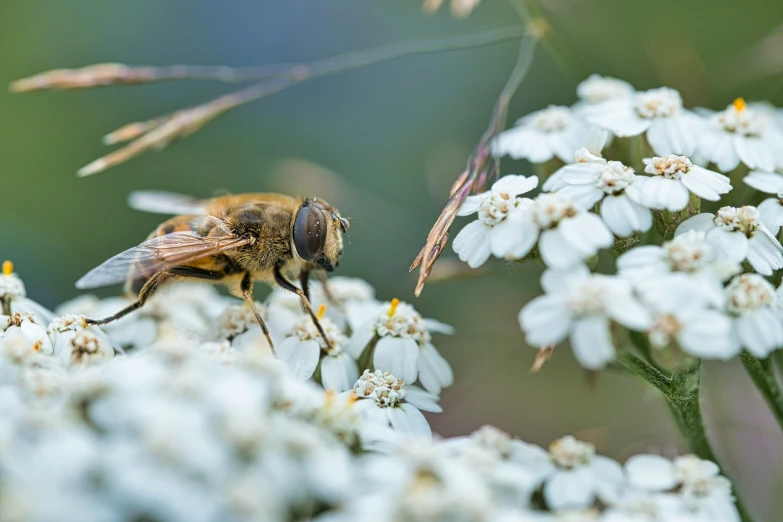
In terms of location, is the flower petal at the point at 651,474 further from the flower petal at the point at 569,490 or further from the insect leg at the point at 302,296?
the insect leg at the point at 302,296

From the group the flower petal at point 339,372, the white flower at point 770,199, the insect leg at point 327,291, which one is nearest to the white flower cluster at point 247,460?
the flower petal at point 339,372

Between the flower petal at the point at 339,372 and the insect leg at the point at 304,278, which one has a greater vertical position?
the insect leg at the point at 304,278

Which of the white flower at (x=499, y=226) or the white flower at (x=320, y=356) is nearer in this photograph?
the white flower at (x=499, y=226)

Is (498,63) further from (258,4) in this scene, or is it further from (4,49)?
(4,49)

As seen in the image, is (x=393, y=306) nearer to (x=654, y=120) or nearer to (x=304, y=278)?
(x=304, y=278)

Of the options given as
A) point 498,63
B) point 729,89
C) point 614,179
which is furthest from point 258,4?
point 614,179

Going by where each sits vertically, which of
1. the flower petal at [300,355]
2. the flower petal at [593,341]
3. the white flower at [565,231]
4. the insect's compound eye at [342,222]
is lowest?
the flower petal at [593,341]

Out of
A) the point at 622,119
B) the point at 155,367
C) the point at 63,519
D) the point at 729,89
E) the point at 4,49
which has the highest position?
the point at 4,49

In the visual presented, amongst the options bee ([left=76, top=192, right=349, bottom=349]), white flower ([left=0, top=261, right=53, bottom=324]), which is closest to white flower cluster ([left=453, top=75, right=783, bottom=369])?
bee ([left=76, top=192, right=349, bottom=349])
